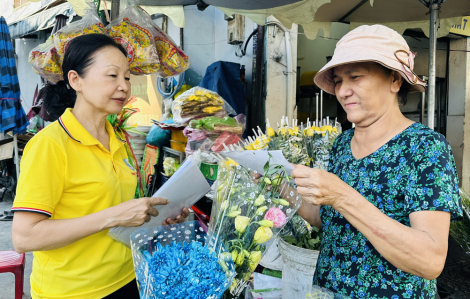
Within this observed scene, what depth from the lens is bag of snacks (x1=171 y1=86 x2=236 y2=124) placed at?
3.64 m

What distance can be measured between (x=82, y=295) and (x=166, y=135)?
303 cm

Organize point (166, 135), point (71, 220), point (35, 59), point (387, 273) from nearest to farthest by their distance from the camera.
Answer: point (387, 273)
point (71, 220)
point (35, 59)
point (166, 135)

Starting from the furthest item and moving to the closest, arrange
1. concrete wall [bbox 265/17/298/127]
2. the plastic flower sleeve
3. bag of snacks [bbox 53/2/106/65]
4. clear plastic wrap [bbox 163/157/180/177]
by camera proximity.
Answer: concrete wall [bbox 265/17/298/127] < clear plastic wrap [bbox 163/157/180/177] < bag of snacks [bbox 53/2/106/65] < the plastic flower sleeve

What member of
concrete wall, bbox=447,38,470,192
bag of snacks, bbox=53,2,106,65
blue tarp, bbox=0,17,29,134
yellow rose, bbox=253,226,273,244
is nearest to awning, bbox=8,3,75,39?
blue tarp, bbox=0,17,29,134

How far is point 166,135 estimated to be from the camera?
4.28 meters

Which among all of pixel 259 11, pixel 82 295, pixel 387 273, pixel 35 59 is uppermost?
pixel 259 11

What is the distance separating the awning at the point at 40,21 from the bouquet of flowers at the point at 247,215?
6581mm

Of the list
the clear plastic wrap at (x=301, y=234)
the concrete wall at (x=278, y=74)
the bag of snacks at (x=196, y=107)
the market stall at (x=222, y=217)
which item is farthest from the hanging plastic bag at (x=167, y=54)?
the concrete wall at (x=278, y=74)

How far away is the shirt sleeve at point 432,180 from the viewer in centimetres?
100

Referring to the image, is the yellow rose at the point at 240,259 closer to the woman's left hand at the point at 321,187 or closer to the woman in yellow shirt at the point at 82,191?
the woman's left hand at the point at 321,187

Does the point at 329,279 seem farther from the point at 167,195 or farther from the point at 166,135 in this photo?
the point at 166,135

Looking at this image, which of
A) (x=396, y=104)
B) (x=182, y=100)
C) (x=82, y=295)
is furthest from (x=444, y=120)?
(x=82, y=295)

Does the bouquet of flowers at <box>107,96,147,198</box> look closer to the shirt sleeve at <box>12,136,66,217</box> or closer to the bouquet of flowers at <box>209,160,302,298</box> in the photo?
the shirt sleeve at <box>12,136,66,217</box>

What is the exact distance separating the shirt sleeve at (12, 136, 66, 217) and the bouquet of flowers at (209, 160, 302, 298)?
657mm
